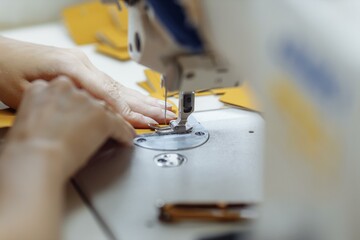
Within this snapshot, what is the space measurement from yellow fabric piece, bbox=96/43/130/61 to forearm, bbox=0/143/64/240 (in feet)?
2.20

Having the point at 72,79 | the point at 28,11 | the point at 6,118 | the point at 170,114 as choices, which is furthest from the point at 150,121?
the point at 28,11

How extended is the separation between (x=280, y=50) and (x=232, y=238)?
300 millimetres

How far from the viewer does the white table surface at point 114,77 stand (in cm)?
95

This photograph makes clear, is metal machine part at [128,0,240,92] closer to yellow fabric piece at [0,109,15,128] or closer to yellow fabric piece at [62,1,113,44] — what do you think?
yellow fabric piece at [0,109,15,128]

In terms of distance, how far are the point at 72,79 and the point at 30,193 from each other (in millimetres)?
393

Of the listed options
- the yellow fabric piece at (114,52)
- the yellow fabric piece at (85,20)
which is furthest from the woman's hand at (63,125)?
the yellow fabric piece at (85,20)

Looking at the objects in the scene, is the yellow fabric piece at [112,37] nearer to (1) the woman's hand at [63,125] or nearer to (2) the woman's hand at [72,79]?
(2) the woman's hand at [72,79]

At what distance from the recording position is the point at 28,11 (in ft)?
6.19

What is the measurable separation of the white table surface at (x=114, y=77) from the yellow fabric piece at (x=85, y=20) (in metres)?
0.03

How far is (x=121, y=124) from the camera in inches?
43.3

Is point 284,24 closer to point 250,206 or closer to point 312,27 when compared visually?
point 312,27

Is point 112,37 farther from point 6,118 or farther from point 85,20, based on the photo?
point 6,118

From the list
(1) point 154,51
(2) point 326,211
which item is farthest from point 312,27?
(1) point 154,51

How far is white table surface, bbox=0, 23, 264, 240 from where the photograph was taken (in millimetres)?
950
